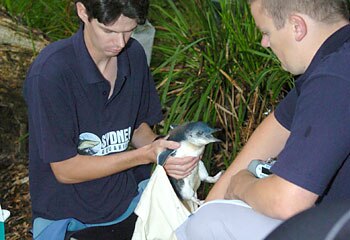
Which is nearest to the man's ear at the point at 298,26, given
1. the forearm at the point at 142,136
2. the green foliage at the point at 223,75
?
the forearm at the point at 142,136

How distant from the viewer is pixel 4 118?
4.66m

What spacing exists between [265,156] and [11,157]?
2.17 meters

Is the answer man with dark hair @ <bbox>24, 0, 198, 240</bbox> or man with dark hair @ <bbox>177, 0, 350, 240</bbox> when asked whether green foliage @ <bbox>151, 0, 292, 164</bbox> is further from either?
man with dark hair @ <bbox>177, 0, 350, 240</bbox>

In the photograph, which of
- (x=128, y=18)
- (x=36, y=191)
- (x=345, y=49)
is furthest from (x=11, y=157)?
(x=345, y=49)

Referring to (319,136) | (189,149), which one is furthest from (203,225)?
(319,136)

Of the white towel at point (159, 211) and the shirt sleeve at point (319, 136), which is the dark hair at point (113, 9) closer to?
the white towel at point (159, 211)

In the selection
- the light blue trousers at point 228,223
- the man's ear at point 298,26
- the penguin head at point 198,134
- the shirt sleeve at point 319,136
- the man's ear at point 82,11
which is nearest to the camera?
the shirt sleeve at point 319,136

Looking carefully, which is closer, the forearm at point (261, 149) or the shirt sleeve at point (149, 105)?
the forearm at point (261, 149)

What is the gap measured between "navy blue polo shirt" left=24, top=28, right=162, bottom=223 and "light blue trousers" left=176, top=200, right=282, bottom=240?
0.65 metres

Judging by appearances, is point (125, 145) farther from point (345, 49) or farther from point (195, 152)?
point (345, 49)

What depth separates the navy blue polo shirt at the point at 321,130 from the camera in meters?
→ 2.14

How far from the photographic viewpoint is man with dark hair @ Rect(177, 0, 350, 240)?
7.04ft

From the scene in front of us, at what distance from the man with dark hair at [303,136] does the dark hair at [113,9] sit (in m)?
0.58

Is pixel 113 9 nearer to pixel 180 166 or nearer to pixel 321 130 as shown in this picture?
pixel 180 166
